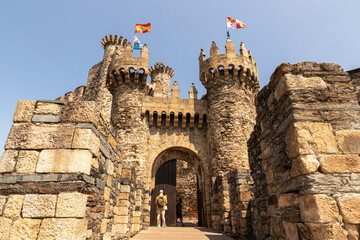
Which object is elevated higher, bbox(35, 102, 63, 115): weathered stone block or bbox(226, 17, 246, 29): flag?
bbox(226, 17, 246, 29): flag

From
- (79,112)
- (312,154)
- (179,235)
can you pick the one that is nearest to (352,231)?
(312,154)

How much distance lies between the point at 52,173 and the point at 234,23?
11267mm

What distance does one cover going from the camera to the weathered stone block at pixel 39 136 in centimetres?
263

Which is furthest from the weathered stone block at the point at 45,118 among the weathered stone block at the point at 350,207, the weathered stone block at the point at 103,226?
the weathered stone block at the point at 350,207

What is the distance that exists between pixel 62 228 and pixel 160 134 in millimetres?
8125

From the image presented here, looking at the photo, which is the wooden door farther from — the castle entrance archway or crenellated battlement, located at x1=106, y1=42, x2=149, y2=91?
crenellated battlement, located at x1=106, y1=42, x2=149, y2=91

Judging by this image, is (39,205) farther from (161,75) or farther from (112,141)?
(161,75)

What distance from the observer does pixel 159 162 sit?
10.5 meters

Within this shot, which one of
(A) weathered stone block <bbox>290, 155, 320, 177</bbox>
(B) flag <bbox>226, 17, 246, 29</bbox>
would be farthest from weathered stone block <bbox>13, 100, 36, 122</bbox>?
(B) flag <bbox>226, 17, 246, 29</bbox>

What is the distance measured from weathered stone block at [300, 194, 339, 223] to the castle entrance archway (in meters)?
7.90

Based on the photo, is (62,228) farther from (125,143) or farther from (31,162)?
(125,143)

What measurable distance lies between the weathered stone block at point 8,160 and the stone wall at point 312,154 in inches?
120

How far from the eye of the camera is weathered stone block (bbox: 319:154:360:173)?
2076 mm

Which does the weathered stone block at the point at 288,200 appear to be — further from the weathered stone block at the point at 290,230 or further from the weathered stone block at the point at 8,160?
the weathered stone block at the point at 8,160
